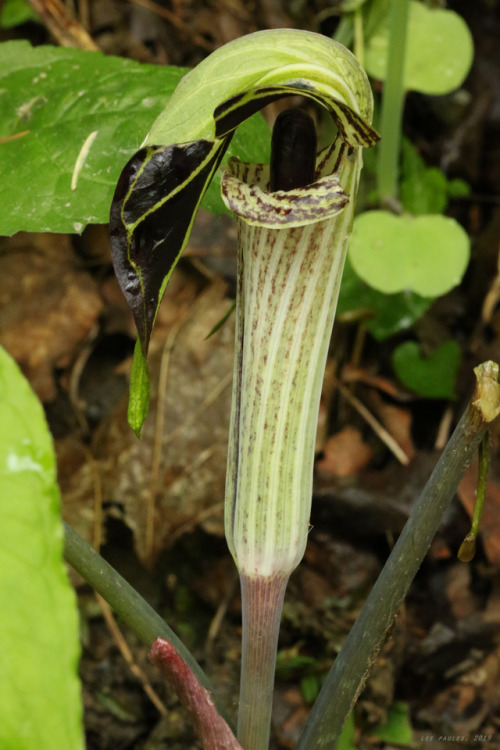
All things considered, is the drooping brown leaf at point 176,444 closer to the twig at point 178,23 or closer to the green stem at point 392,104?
the green stem at point 392,104

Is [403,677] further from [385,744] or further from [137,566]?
[137,566]

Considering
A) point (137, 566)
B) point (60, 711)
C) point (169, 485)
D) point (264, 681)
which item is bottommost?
point (137, 566)

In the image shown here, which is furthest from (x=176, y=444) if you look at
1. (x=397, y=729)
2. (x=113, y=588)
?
(x=113, y=588)

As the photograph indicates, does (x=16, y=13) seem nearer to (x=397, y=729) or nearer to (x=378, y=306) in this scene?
(x=378, y=306)

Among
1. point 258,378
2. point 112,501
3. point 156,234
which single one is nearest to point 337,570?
point 112,501

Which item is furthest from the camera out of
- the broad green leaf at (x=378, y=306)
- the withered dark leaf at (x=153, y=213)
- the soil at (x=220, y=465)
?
the broad green leaf at (x=378, y=306)

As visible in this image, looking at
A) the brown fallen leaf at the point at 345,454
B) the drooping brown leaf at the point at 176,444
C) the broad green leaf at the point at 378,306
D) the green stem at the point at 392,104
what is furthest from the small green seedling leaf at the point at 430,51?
the brown fallen leaf at the point at 345,454
